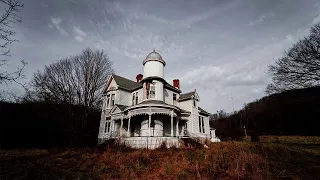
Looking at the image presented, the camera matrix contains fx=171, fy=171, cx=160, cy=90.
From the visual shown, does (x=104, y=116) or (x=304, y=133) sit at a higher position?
(x=104, y=116)

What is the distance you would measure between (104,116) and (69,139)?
5394 mm

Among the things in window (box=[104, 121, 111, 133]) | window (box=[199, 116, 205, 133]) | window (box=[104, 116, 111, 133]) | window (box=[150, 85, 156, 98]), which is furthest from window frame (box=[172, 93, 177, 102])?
window (box=[104, 121, 111, 133])

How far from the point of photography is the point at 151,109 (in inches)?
743

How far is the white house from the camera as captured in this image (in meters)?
19.7

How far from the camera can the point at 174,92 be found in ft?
82.6

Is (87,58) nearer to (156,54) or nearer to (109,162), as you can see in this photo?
(156,54)

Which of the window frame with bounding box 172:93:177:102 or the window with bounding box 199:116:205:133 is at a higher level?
the window frame with bounding box 172:93:177:102

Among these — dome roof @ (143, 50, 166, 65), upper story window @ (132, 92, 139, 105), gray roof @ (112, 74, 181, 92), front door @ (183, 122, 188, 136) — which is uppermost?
dome roof @ (143, 50, 166, 65)

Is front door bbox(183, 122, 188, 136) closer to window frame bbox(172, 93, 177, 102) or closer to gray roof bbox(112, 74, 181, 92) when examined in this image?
window frame bbox(172, 93, 177, 102)

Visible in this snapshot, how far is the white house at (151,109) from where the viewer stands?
19.7 m

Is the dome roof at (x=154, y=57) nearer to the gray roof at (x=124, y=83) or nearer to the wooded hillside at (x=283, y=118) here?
the gray roof at (x=124, y=83)

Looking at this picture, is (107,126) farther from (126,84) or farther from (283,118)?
(283,118)

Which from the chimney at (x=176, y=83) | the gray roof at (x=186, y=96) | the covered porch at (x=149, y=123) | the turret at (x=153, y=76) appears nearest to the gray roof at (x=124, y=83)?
the turret at (x=153, y=76)

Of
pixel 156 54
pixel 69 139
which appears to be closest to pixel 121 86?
pixel 156 54
